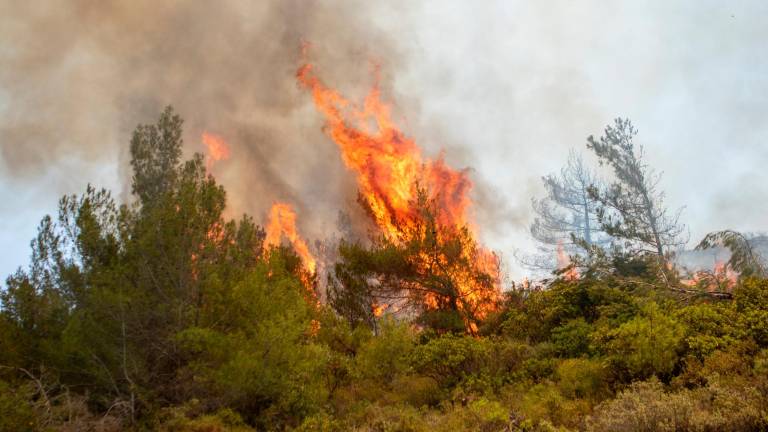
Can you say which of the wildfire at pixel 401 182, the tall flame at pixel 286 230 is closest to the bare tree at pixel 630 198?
the wildfire at pixel 401 182

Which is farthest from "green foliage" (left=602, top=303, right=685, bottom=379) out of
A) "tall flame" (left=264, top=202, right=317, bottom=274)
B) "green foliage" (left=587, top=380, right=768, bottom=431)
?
"tall flame" (left=264, top=202, right=317, bottom=274)

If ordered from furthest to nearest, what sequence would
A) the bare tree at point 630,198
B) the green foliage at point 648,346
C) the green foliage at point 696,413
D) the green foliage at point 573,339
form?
the bare tree at point 630,198 < the green foliage at point 573,339 < the green foliage at point 648,346 < the green foliage at point 696,413

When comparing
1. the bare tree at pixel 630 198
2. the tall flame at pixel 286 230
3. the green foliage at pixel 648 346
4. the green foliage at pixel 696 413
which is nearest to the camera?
the green foliage at pixel 696 413

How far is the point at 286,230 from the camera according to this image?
1721 inches

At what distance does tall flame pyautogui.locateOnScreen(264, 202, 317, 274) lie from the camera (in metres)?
41.6

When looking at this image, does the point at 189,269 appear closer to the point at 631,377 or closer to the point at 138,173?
the point at 138,173

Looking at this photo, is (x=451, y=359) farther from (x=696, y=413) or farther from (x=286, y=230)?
(x=286, y=230)

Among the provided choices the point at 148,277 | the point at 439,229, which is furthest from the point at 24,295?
the point at 439,229

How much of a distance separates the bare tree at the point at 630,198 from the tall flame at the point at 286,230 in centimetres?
2611

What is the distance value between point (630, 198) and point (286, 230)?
102ft

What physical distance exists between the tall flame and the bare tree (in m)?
26.1

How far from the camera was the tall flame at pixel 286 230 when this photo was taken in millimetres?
41562

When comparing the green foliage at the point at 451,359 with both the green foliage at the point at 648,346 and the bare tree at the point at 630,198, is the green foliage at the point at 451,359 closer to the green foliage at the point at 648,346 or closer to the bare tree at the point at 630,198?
the green foliage at the point at 648,346

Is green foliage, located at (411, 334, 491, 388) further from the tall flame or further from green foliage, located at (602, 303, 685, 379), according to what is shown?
the tall flame
